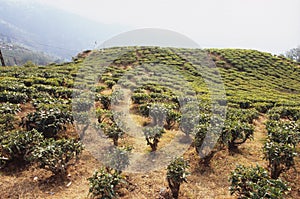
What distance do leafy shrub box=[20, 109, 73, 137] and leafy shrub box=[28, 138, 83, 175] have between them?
6.25ft

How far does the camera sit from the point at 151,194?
6.83m

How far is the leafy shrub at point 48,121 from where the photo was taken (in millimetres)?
9117

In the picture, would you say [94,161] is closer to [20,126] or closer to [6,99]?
[20,126]

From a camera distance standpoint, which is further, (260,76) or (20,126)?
(260,76)

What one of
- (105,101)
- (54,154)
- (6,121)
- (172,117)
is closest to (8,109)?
(6,121)

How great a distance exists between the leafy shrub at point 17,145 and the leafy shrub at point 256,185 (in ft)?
21.4

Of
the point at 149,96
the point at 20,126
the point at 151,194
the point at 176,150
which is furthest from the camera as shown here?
the point at 149,96

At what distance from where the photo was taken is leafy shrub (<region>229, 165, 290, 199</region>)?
5078 mm

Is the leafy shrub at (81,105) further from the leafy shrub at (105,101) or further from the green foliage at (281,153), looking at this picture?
the green foliage at (281,153)

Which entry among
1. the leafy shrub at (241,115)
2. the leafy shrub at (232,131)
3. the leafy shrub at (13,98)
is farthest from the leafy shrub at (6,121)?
the leafy shrub at (241,115)

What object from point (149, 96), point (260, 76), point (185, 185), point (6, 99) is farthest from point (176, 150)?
point (260, 76)

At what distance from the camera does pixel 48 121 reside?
927cm

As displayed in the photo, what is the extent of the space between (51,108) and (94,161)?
3.51 meters

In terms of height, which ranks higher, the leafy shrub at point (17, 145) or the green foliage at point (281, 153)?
the green foliage at point (281, 153)
